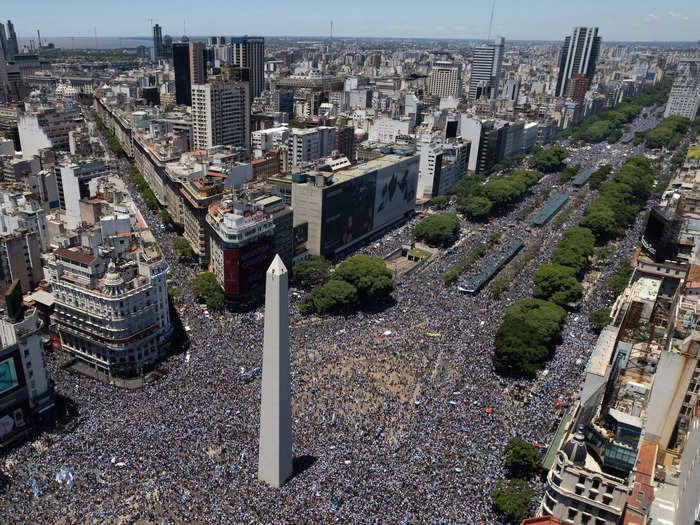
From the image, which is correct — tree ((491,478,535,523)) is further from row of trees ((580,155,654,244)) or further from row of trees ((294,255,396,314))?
row of trees ((580,155,654,244))

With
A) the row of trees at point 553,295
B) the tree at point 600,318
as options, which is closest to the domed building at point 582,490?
the row of trees at point 553,295

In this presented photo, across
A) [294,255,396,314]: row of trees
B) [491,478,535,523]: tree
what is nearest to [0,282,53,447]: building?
[294,255,396,314]: row of trees

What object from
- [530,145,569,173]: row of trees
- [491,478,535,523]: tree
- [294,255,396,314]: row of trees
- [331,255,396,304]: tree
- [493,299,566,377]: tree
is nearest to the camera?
[491,478,535,523]: tree

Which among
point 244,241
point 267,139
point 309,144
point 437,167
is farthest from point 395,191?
point 244,241

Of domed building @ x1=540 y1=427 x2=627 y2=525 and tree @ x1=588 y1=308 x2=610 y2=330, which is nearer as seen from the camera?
domed building @ x1=540 y1=427 x2=627 y2=525

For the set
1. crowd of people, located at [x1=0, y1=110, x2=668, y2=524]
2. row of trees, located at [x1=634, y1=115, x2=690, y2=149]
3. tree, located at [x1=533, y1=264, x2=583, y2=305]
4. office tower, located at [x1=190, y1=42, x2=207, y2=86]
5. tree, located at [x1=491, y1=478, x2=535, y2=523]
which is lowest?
crowd of people, located at [x1=0, y1=110, x2=668, y2=524]

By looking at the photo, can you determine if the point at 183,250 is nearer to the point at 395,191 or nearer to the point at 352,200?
the point at 352,200
